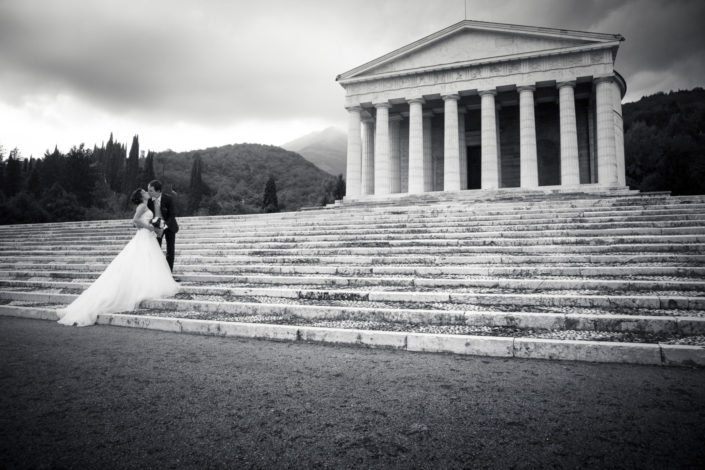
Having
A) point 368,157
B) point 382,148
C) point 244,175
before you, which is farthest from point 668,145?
point 244,175

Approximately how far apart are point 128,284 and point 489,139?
63.4 feet

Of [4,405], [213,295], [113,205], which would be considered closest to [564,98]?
[213,295]

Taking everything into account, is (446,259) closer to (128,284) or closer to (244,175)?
(128,284)

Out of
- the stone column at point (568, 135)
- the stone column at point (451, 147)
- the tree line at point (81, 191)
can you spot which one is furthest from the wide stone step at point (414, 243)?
the tree line at point (81, 191)

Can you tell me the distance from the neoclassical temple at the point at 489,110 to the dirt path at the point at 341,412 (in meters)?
18.0

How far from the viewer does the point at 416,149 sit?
22.1m

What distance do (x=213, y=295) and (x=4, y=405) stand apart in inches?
168

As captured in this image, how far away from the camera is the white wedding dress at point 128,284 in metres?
6.04

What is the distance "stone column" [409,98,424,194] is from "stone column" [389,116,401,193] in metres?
2.53

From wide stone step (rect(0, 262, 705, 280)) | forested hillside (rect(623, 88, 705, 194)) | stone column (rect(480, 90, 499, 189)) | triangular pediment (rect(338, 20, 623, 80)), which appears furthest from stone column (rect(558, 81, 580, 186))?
forested hillside (rect(623, 88, 705, 194))

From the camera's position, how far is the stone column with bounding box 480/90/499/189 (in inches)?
811

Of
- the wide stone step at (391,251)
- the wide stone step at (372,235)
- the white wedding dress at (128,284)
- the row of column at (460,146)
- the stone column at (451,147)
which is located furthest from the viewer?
the stone column at (451,147)

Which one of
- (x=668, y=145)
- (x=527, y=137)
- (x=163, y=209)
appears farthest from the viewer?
(x=668, y=145)

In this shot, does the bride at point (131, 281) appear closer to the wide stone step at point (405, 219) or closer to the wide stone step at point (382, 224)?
the wide stone step at point (382, 224)
